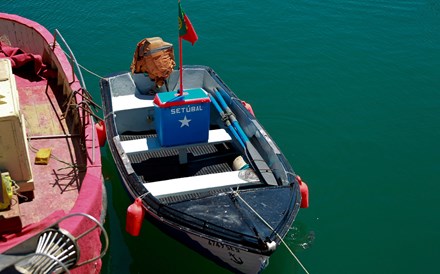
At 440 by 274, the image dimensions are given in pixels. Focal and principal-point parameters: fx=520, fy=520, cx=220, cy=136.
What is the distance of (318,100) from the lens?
52.3 ft

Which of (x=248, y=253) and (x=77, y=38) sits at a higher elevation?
(x=77, y=38)

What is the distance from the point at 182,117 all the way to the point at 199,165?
63.8 inches

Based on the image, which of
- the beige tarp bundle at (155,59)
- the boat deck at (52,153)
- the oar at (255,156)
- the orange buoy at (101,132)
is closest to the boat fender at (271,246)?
the oar at (255,156)

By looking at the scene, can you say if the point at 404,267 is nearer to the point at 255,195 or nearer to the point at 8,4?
the point at 255,195

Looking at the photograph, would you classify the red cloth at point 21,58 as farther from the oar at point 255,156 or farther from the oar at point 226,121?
the oar at point 255,156

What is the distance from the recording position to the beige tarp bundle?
12273 mm

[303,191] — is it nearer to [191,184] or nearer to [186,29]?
[191,184]

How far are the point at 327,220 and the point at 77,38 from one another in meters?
11.9

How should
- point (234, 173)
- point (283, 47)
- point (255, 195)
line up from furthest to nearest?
point (283, 47) < point (234, 173) < point (255, 195)

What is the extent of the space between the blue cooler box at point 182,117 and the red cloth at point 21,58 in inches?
144

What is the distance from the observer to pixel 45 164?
995 centimetres

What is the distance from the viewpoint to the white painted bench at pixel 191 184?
9.90 metres

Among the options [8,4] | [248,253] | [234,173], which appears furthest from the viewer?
[8,4]

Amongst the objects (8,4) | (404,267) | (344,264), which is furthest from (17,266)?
(8,4)
